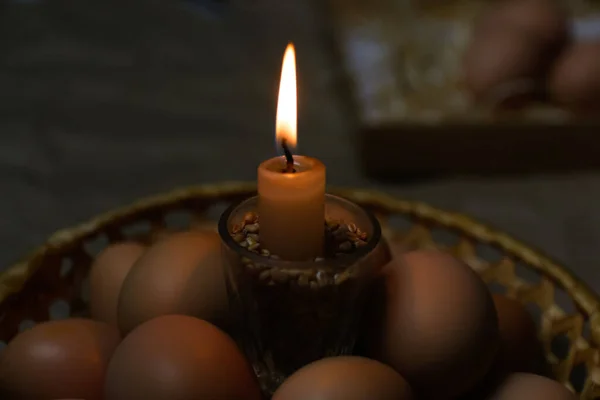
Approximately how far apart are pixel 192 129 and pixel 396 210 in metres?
0.54

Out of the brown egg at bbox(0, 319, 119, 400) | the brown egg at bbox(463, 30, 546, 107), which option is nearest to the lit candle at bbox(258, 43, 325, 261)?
the brown egg at bbox(0, 319, 119, 400)

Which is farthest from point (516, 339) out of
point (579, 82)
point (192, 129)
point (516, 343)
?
point (192, 129)

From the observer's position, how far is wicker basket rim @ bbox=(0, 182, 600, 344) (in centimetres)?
52

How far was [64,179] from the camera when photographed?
0.98 meters

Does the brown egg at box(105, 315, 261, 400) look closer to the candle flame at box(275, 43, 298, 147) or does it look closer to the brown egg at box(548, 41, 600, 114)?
the candle flame at box(275, 43, 298, 147)

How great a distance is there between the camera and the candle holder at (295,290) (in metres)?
0.43

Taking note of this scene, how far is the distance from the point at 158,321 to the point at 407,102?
2.38ft

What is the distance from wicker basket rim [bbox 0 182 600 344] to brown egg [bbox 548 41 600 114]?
48cm

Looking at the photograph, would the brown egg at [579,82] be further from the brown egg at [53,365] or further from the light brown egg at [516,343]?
the brown egg at [53,365]

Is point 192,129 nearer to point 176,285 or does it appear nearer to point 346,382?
point 176,285

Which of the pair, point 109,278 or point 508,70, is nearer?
point 109,278

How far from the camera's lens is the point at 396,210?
2.12 ft

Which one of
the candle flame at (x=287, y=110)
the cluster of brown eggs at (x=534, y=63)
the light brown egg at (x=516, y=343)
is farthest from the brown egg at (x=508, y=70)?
the candle flame at (x=287, y=110)

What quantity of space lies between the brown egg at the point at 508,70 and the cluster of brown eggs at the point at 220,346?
2.00 ft
